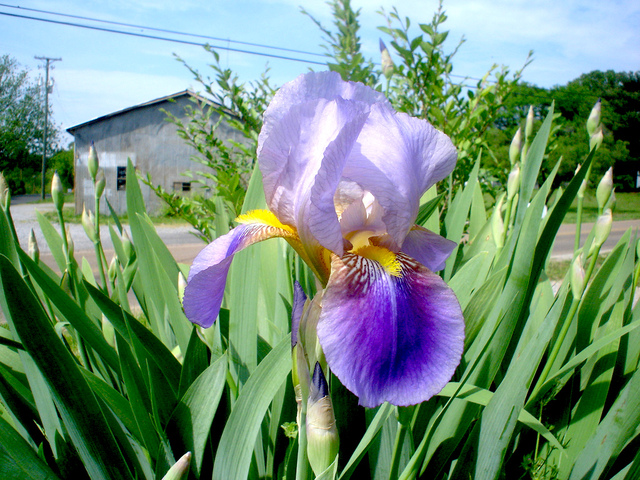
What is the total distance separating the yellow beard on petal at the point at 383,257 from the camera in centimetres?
67

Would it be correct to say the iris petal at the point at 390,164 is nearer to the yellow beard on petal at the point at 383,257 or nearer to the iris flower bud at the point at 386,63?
the yellow beard on petal at the point at 383,257

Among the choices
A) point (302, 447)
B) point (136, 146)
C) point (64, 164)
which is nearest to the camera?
point (302, 447)

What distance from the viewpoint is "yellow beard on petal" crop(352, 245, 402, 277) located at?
2.21 ft

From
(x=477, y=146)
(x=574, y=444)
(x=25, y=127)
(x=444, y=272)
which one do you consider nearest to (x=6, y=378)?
(x=444, y=272)

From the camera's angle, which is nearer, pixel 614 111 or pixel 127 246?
pixel 127 246

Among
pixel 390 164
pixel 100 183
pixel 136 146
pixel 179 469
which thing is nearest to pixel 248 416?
pixel 179 469

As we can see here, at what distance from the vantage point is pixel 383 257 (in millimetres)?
712

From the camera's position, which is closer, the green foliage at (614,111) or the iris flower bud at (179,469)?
the iris flower bud at (179,469)

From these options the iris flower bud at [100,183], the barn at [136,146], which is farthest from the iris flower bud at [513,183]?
the barn at [136,146]

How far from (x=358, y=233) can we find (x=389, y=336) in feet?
0.74

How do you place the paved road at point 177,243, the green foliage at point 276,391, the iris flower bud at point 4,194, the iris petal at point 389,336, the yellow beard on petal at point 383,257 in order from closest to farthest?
the iris petal at point 389,336
the yellow beard on petal at point 383,257
the green foliage at point 276,391
the iris flower bud at point 4,194
the paved road at point 177,243

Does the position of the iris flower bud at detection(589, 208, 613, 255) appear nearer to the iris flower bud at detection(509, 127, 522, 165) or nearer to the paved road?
the iris flower bud at detection(509, 127, 522, 165)

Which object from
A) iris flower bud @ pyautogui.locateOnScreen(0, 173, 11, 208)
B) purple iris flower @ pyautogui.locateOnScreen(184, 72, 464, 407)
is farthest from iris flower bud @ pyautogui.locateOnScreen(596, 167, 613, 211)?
iris flower bud @ pyautogui.locateOnScreen(0, 173, 11, 208)

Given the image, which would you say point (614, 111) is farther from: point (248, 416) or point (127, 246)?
point (248, 416)
